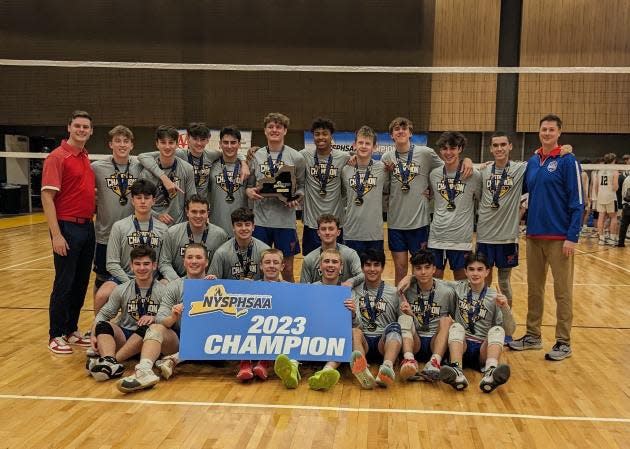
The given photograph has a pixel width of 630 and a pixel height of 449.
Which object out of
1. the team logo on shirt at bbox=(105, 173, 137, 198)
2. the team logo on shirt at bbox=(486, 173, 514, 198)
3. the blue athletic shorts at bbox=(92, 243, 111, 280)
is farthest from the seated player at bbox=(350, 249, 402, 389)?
the blue athletic shorts at bbox=(92, 243, 111, 280)

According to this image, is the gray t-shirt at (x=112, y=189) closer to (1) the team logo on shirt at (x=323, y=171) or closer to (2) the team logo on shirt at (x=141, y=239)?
(2) the team logo on shirt at (x=141, y=239)

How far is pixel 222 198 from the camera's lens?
615 centimetres

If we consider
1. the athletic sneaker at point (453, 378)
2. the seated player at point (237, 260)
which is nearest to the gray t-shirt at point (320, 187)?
the seated player at point (237, 260)

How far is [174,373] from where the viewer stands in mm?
4938

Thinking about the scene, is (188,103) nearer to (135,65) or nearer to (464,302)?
(135,65)

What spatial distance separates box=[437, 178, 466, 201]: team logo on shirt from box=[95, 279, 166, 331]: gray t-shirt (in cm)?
274

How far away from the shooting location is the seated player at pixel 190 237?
5441 millimetres

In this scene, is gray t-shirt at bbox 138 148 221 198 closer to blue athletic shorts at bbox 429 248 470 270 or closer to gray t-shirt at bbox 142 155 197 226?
gray t-shirt at bbox 142 155 197 226

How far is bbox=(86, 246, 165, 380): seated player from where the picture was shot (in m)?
4.96

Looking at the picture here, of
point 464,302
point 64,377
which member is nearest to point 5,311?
point 64,377

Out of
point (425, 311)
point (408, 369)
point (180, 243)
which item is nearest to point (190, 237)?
point (180, 243)

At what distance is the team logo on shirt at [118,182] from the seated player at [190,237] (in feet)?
2.03

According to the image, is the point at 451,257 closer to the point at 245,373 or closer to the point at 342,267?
the point at 342,267

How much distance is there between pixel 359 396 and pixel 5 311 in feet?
15.4
